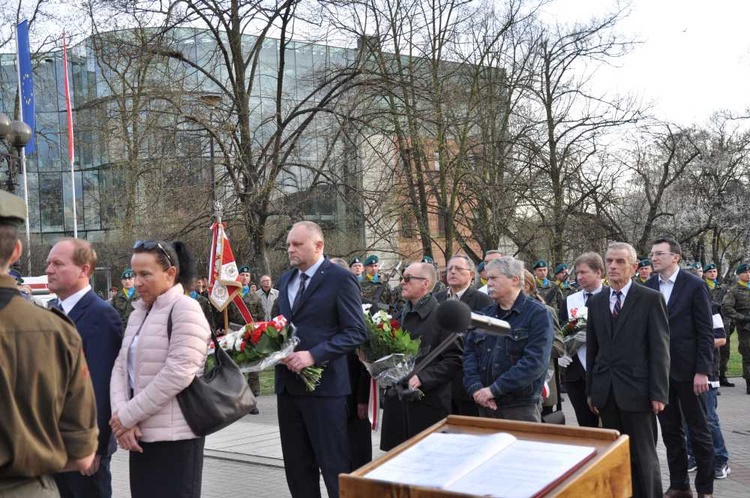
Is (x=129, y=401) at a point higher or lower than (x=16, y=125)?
lower

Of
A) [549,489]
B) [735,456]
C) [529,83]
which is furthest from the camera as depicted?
[529,83]

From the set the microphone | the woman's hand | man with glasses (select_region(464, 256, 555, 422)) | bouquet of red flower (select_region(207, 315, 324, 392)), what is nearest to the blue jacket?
man with glasses (select_region(464, 256, 555, 422))

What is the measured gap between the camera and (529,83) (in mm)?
23719

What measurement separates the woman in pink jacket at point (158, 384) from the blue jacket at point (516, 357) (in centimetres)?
195

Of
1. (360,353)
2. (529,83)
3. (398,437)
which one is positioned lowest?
(398,437)

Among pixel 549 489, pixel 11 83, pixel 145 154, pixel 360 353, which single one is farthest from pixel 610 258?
pixel 11 83

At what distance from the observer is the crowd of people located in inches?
120

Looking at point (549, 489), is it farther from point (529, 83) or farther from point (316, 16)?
point (529, 83)

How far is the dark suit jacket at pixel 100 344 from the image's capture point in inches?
202

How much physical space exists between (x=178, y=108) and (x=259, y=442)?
355 inches

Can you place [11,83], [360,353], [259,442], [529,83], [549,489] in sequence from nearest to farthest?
[549,489] < [360,353] < [259,442] < [529,83] < [11,83]

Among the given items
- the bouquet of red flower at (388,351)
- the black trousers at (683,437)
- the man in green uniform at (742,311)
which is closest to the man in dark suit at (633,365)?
the black trousers at (683,437)

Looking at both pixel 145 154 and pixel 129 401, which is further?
pixel 145 154

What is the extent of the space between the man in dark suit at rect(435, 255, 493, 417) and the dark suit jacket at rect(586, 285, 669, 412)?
1.00 meters
